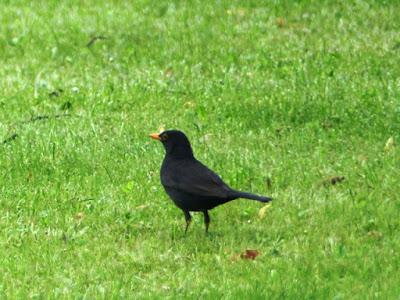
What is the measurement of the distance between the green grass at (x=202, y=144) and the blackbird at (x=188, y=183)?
0.89 feet

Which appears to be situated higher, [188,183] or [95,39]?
[188,183]

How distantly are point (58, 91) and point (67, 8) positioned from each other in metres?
3.50

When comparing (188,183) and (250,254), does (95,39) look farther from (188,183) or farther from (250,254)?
(250,254)

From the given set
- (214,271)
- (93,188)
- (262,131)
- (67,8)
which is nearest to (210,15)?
(67,8)

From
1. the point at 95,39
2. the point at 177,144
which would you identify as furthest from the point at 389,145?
the point at 95,39

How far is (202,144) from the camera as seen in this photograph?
33.9 feet

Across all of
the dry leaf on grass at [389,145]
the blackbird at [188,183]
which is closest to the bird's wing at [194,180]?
the blackbird at [188,183]

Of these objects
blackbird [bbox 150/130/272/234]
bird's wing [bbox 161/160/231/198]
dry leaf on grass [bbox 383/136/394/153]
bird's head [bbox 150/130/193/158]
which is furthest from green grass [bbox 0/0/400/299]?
bird's head [bbox 150/130/193/158]

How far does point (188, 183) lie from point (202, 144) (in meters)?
2.32

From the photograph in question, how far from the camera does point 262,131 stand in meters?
10.6

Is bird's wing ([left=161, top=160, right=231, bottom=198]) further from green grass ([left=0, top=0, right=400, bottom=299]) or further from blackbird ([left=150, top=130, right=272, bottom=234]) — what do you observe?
green grass ([left=0, top=0, right=400, bottom=299])

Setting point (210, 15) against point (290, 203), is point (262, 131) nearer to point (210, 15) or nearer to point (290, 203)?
point (290, 203)

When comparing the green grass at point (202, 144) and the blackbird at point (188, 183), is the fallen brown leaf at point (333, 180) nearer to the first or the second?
the green grass at point (202, 144)

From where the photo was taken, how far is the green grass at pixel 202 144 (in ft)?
24.5
